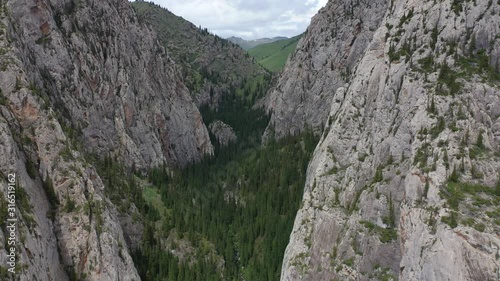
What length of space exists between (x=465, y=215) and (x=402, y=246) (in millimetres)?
11374

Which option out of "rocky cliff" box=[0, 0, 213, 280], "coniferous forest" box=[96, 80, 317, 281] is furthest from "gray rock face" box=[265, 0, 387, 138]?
"rocky cliff" box=[0, 0, 213, 280]

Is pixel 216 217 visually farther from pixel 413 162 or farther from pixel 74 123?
pixel 413 162

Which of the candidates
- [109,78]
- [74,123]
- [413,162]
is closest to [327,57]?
[109,78]

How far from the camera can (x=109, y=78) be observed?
130m

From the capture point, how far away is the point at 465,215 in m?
45.4

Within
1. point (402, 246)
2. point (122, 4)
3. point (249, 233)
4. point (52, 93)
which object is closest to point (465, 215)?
point (402, 246)

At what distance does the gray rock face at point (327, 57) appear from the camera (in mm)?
152375

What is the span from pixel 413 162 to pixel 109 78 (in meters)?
107

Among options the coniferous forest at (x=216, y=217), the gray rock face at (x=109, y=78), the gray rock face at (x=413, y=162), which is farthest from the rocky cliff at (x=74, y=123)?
the gray rock face at (x=413, y=162)

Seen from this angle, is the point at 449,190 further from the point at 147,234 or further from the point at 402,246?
the point at 147,234

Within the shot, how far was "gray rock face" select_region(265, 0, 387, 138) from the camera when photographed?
500 ft

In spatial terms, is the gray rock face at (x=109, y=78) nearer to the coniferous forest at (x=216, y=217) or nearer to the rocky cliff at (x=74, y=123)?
the rocky cliff at (x=74, y=123)

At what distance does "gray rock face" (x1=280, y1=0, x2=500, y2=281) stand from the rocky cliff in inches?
1696

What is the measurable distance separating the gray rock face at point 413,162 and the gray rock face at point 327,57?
2855 inches
